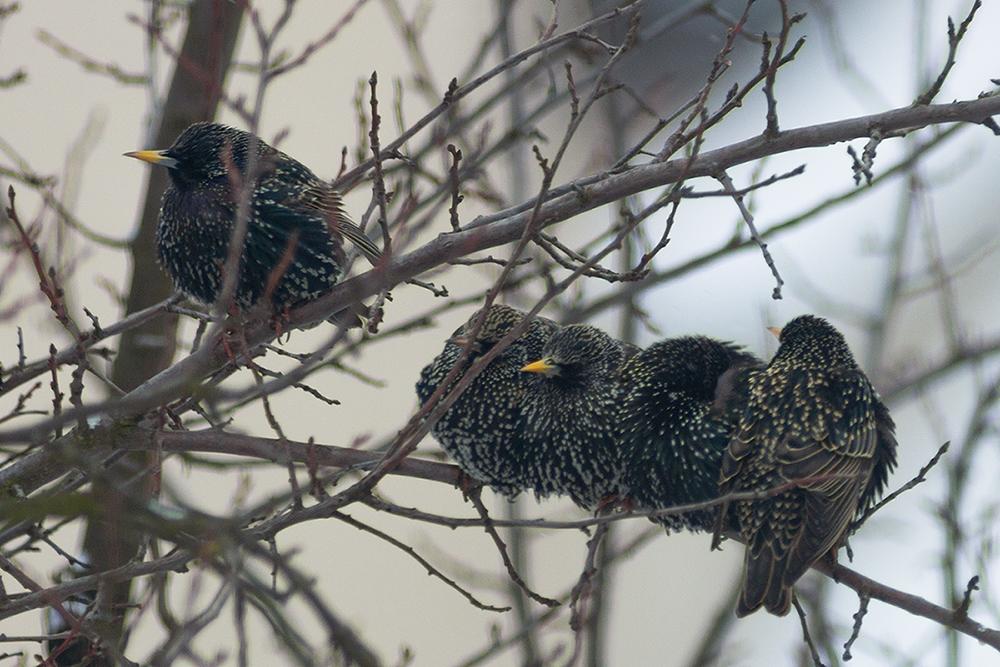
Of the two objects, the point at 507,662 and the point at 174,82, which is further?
the point at 507,662

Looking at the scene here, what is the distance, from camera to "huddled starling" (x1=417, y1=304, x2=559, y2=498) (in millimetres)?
3658

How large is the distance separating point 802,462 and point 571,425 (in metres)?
0.78

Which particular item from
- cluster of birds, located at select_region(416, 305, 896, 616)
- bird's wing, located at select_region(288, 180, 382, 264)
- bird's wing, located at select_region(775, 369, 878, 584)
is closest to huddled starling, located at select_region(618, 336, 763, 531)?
cluster of birds, located at select_region(416, 305, 896, 616)

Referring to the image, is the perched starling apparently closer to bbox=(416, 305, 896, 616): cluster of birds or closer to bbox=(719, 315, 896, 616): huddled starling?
bbox=(416, 305, 896, 616): cluster of birds

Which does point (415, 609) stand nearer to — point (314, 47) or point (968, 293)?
point (968, 293)

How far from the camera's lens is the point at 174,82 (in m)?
4.30

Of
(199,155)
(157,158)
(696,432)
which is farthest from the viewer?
(199,155)

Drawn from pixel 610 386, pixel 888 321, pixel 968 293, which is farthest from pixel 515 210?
pixel 968 293

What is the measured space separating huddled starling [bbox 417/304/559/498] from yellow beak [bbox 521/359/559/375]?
14 centimetres

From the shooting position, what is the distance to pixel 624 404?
365 cm

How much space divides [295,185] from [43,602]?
187 cm

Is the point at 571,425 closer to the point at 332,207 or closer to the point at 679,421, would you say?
the point at 679,421

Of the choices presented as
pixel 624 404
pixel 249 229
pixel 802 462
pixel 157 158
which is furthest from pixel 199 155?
pixel 802 462

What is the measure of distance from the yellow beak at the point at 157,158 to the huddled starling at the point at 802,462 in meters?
2.20
